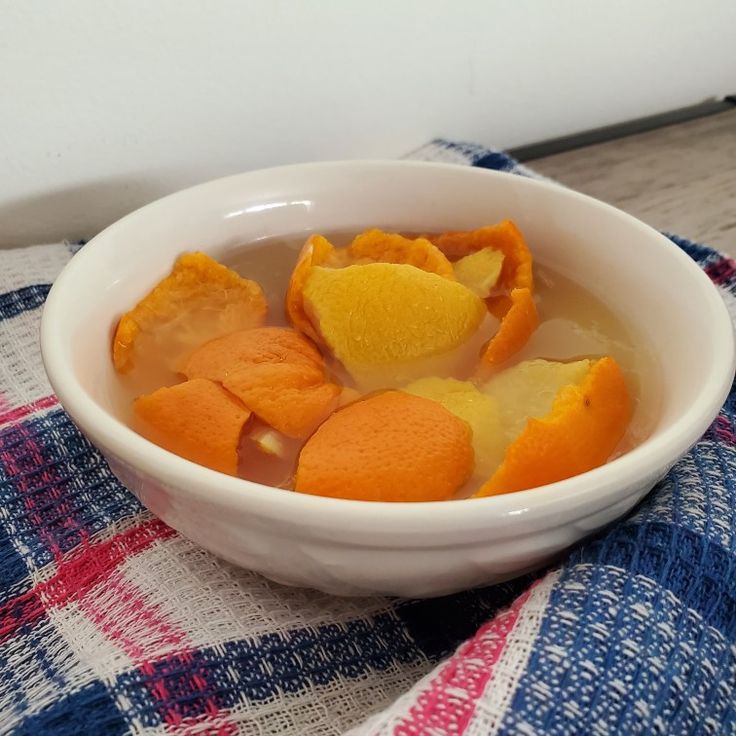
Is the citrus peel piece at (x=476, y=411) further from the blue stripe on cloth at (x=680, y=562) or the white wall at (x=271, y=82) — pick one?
the white wall at (x=271, y=82)

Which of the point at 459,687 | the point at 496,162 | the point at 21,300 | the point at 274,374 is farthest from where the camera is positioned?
the point at 496,162

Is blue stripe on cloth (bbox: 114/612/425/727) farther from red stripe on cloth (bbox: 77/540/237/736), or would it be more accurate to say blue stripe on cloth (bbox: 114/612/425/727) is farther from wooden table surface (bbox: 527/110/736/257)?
wooden table surface (bbox: 527/110/736/257)

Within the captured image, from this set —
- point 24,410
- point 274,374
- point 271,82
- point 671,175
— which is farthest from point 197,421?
point 671,175

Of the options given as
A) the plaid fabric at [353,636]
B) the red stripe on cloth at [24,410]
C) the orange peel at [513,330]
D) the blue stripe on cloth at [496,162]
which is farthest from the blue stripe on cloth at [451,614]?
the blue stripe on cloth at [496,162]

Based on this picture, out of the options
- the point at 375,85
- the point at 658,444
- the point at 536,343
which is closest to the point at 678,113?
the point at 375,85

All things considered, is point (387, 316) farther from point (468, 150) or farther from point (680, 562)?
point (468, 150)

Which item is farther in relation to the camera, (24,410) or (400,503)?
(24,410)

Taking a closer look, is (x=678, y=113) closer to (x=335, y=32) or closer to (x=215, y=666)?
(x=335, y=32)
